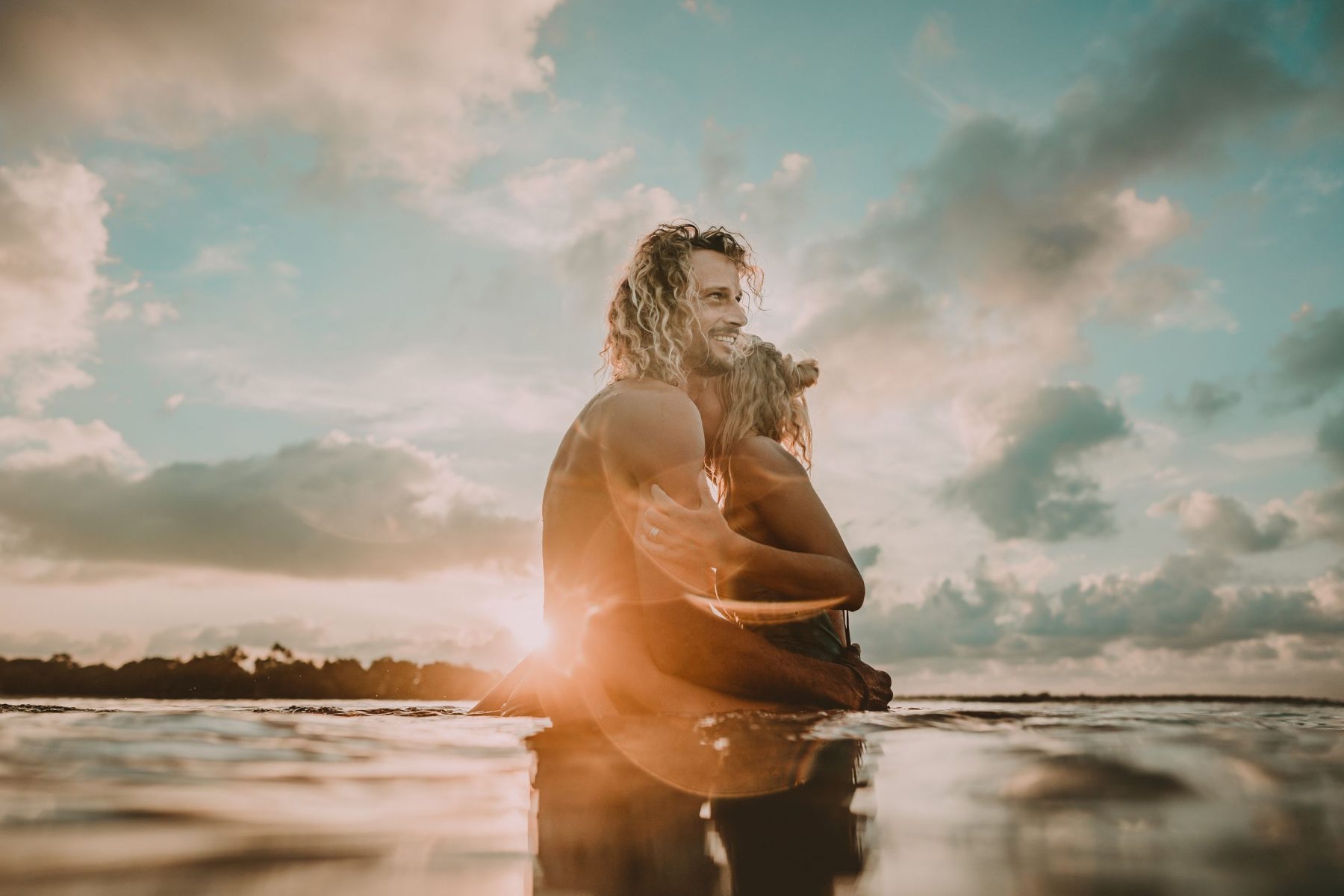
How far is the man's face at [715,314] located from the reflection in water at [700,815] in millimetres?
3504

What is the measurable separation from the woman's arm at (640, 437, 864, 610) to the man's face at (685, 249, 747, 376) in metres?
0.73

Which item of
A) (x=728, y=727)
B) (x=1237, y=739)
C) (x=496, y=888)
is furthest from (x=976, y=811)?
(x=1237, y=739)

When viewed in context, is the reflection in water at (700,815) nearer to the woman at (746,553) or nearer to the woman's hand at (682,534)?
the woman at (746,553)

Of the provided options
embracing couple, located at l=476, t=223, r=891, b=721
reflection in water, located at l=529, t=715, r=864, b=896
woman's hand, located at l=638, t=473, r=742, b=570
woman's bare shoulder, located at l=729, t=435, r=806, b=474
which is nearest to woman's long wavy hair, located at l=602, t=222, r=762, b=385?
embracing couple, located at l=476, t=223, r=891, b=721

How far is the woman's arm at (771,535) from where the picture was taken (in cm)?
421

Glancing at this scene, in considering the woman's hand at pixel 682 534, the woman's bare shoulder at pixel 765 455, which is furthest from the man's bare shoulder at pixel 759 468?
the woman's hand at pixel 682 534

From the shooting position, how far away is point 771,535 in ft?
17.4

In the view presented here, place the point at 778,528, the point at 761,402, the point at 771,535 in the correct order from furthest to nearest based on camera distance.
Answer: the point at 761,402, the point at 771,535, the point at 778,528

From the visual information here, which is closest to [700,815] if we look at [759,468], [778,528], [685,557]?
[685,557]

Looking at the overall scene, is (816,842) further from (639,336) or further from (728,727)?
(639,336)

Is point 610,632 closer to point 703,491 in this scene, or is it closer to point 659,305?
point 703,491

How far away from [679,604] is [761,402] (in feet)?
7.04

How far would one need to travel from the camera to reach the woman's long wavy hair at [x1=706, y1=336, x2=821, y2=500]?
5.82m

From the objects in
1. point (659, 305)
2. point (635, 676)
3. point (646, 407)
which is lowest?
point (635, 676)
